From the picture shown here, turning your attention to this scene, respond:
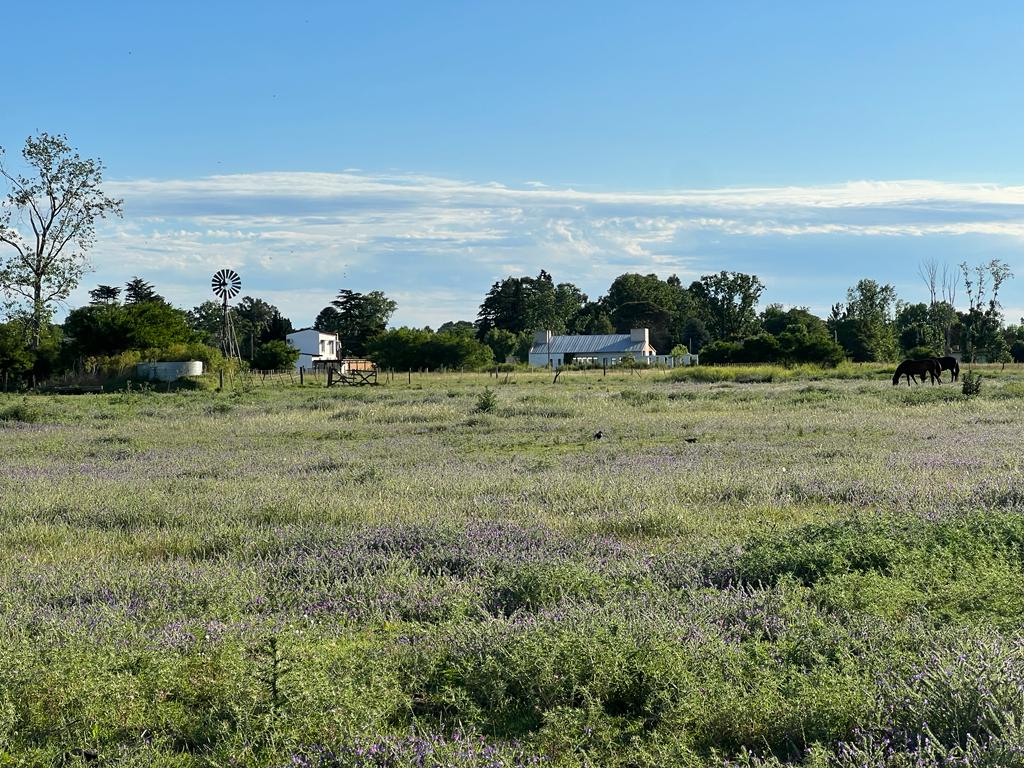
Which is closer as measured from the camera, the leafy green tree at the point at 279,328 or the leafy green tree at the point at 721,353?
the leafy green tree at the point at 721,353

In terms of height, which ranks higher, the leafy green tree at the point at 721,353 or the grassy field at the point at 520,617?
the leafy green tree at the point at 721,353

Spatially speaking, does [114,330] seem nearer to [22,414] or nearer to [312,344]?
[22,414]

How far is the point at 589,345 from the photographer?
12875cm

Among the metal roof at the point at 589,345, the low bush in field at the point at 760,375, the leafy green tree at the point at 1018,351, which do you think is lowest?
the low bush in field at the point at 760,375

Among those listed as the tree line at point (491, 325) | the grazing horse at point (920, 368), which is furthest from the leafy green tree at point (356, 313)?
the grazing horse at point (920, 368)

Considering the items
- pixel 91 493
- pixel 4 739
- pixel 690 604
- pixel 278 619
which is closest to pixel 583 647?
pixel 690 604

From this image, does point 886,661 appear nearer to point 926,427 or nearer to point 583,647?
point 583,647

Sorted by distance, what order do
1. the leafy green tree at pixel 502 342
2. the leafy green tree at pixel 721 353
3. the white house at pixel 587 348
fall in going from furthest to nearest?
the leafy green tree at pixel 502 342, the white house at pixel 587 348, the leafy green tree at pixel 721 353

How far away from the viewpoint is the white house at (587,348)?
412ft

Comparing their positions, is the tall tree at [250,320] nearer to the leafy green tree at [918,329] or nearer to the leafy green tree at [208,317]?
the leafy green tree at [208,317]

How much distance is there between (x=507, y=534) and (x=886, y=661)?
478cm

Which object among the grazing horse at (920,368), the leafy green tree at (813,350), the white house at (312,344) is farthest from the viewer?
the white house at (312,344)

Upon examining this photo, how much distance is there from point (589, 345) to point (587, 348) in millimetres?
1137

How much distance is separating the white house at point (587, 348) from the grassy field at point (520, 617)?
361 feet
